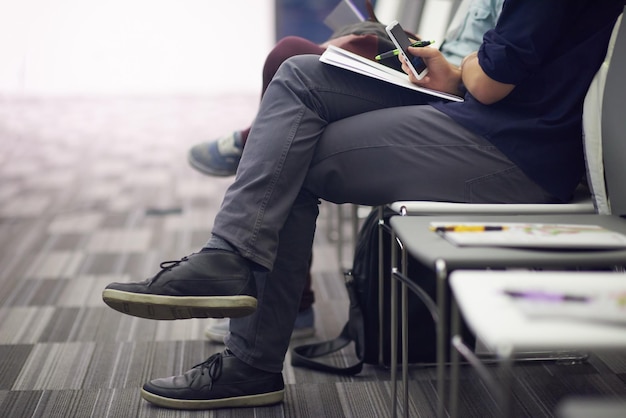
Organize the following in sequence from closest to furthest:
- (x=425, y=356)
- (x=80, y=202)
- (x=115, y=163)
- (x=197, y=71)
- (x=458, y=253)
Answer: (x=458, y=253), (x=425, y=356), (x=80, y=202), (x=115, y=163), (x=197, y=71)

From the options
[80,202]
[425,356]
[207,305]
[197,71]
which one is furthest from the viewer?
[197,71]

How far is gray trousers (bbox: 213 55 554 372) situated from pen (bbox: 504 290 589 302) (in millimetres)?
588

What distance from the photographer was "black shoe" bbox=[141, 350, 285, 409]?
58.4 inches

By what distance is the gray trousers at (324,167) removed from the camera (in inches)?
52.6

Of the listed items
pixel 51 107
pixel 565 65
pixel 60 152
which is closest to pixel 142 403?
pixel 565 65

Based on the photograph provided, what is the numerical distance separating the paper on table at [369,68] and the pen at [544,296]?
0.67 metres

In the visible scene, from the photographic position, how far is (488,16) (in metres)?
1.52

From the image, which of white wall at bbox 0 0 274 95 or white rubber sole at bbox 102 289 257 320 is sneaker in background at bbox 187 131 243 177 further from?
white wall at bbox 0 0 274 95

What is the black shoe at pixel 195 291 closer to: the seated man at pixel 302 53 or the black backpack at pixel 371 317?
the black backpack at pixel 371 317

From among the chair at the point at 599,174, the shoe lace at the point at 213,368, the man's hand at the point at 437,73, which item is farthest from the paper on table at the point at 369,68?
the shoe lace at the point at 213,368

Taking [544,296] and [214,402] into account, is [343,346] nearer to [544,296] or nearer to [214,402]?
[214,402]

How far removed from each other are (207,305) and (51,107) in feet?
13.4

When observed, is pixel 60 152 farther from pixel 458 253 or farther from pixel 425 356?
pixel 458 253

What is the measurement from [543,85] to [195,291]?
0.69m
